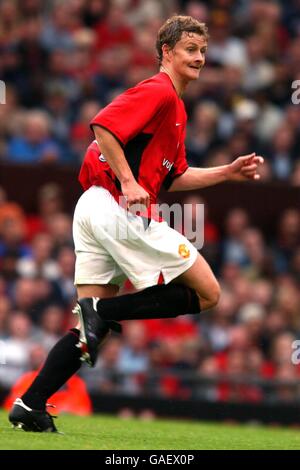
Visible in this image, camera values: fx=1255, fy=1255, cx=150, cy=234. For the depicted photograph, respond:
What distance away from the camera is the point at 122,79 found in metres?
12.9

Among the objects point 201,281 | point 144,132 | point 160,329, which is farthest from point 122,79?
A: point 201,281

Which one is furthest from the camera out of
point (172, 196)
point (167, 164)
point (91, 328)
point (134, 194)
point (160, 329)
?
point (172, 196)

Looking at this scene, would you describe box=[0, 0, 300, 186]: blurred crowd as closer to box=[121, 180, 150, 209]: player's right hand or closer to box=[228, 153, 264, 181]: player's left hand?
box=[228, 153, 264, 181]: player's left hand

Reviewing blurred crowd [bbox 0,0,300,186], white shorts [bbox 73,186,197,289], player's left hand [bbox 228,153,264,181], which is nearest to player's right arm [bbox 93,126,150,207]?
white shorts [bbox 73,186,197,289]

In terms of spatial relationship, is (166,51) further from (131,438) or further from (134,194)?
(131,438)

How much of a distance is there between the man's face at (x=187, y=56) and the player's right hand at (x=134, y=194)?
0.70 meters

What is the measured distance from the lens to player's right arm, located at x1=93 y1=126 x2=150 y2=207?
231 inches

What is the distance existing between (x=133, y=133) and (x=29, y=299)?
5083 mm

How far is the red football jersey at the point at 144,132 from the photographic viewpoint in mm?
5926

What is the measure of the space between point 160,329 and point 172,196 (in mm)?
1592
